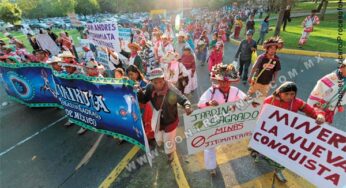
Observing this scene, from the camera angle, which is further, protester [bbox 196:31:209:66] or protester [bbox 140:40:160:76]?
protester [bbox 196:31:209:66]

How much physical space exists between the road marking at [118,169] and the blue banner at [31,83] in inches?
104

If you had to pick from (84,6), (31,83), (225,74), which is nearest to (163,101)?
(225,74)

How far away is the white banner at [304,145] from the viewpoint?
8.76 feet

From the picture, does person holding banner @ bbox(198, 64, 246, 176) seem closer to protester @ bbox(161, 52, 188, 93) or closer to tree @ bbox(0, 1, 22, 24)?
protester @ bbox(161, 52, 188, 93)

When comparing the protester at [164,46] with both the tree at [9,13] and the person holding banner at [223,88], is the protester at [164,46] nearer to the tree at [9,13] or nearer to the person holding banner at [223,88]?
the person holding banner at [223,88]

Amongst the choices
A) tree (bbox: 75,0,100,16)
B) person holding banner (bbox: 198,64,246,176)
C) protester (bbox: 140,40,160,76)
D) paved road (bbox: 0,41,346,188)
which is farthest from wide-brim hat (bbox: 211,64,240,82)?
tree (bbox: 75,0,100,16)

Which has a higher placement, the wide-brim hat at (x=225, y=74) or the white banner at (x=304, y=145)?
the wide-brim hat at (x=225, y=74)

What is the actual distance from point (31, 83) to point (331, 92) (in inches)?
270

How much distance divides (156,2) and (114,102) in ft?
268

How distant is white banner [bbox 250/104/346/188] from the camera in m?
2.67

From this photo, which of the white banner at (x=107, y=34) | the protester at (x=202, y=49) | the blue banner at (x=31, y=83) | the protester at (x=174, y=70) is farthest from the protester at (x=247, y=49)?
the blue banner at (x=31, y=83)

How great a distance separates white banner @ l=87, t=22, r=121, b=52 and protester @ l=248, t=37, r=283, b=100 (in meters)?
4.00

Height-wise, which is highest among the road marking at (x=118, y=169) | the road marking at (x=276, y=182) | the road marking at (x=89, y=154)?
the road marking at (x=276, y=182)

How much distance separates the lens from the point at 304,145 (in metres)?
2.92
